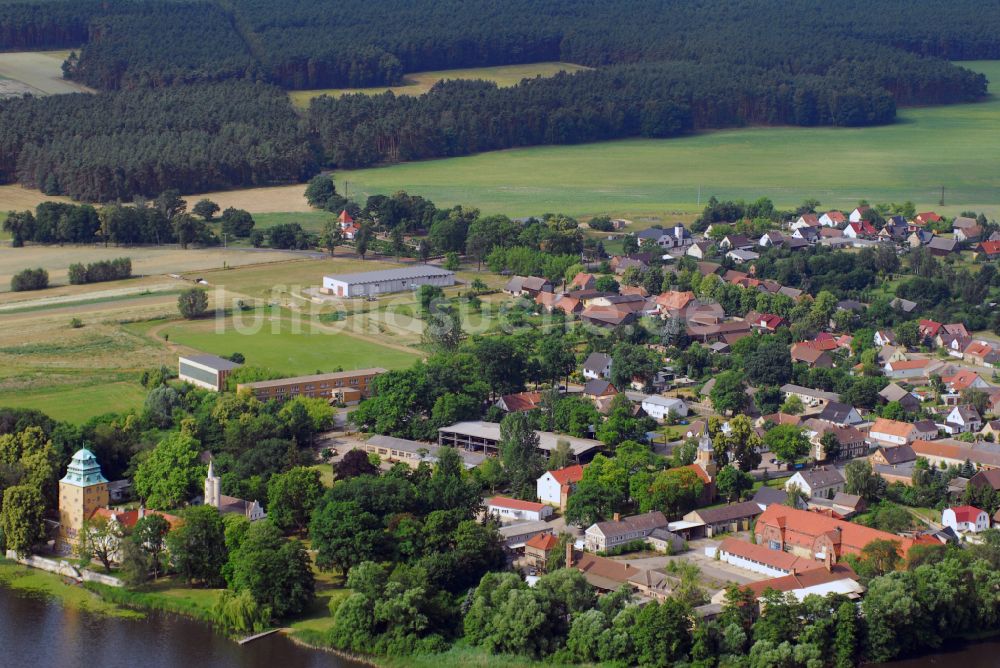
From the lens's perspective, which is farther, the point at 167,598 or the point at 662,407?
the point at 662,407

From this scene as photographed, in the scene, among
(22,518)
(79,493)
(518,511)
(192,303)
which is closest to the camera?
(22,518)

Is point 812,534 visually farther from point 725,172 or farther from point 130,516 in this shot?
point 725,172

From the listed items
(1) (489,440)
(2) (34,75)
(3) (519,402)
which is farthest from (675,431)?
(2) (34,75)

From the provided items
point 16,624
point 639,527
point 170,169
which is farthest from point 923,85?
point 16,624

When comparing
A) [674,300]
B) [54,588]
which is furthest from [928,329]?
[54,588]

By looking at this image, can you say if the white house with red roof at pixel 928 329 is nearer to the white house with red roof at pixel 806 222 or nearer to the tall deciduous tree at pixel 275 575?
the white house with red roof at pixel 806 222

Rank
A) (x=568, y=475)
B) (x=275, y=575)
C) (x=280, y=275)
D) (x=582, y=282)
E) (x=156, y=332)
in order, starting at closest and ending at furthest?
(x=275, y=575)
(x=568, y=475)
(x=156, y=332)
(x=582, y=282)
(x=280, y=275)

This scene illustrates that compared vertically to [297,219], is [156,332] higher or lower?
lower

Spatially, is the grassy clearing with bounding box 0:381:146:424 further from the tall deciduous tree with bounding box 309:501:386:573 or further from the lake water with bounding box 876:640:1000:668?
the lake water with bounding box 876:640:1000:668

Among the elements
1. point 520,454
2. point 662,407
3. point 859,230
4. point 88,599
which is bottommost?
point 88,599
